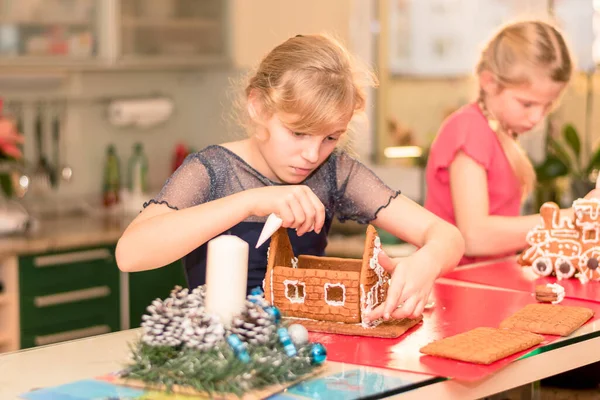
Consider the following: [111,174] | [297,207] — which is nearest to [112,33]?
[111,174]

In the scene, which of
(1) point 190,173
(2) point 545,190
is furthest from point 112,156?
(1) point 190,173

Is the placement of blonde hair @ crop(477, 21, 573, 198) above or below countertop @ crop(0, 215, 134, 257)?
above

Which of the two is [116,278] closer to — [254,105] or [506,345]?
[254,105]

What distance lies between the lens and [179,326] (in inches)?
49.9

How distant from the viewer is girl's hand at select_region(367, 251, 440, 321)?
4.88 ft

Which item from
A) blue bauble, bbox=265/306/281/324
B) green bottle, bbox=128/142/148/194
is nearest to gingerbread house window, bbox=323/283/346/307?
blue bauble, bbox=265/306/281/324

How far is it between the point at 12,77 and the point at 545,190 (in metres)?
1.96

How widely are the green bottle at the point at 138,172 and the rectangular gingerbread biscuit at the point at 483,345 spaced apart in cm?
253

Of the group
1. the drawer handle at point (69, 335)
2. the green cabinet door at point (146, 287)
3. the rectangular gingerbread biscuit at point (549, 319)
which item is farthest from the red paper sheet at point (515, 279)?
the drawer handle at point (69, 335)

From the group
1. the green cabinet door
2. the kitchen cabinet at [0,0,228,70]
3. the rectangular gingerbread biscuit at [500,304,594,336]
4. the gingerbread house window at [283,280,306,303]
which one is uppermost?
the kitchen cabinet at [0,0,228,70]

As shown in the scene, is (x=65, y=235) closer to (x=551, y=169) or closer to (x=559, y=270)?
(x=551, y=169)

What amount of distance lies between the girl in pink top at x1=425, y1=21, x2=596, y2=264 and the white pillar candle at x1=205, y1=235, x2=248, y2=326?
3.00 ft

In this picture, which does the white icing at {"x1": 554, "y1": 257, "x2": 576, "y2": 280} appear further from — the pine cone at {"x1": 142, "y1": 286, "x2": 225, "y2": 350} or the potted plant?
the potted plant

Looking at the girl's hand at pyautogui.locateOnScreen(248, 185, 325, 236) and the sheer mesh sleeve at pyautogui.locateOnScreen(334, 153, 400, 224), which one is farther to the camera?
the sheer mesh sleeve at pyautogui.locateOnScreen(334, 153, 400, 224)
